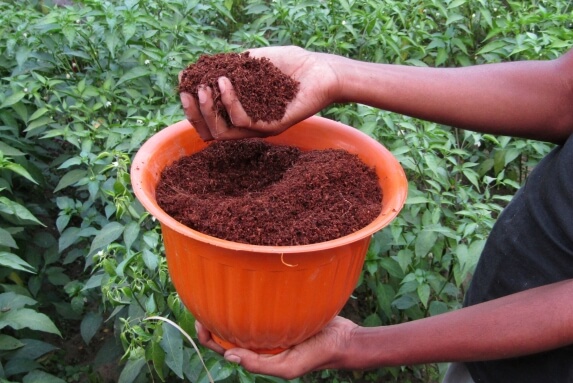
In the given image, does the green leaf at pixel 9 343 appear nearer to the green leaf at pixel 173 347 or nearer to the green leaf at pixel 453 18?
the green leaf at pixel 173 347

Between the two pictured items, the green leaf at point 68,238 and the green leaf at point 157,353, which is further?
the green leaf at point 68,238

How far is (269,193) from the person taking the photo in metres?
1.29

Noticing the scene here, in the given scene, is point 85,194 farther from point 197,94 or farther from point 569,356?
point 569,356

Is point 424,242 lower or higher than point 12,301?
higher

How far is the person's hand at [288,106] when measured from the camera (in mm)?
1249

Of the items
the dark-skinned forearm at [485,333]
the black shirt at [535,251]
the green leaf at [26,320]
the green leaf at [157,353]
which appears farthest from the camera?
the green leaf at [26,320]

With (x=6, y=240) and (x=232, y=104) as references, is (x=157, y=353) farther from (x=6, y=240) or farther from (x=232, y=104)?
(x=232, y=104)

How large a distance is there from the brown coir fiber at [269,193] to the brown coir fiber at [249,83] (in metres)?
0.15

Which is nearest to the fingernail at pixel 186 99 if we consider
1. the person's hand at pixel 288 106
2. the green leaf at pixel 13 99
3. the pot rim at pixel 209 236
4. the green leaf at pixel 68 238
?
the person's hand at pixel 288 106

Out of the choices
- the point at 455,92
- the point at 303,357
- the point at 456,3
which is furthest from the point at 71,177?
the point at 456,3

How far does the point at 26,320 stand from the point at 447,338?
1.29 metres

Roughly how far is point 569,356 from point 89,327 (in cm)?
171

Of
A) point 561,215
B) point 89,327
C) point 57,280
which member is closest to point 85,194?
point 57,280

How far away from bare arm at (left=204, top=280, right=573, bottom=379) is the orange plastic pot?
1.8 inches
